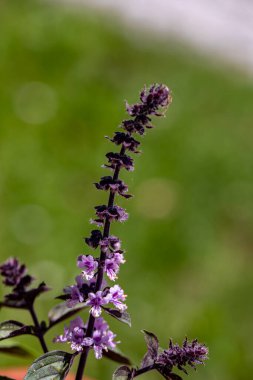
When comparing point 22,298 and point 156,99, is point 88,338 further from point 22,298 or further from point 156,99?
point 156,99

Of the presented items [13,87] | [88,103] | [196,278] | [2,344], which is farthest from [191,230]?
[2,344]

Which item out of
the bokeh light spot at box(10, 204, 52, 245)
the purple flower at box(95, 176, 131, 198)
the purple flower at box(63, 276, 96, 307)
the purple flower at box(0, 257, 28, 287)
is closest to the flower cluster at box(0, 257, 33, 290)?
the purple flower at box(0, 257, 28, 287)

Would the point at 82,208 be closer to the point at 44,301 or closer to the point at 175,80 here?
the point at 44,301

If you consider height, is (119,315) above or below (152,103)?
below

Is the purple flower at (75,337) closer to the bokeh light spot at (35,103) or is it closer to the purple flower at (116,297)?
the purple flower at (116,297)

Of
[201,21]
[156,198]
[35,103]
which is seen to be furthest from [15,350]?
[201,21]
